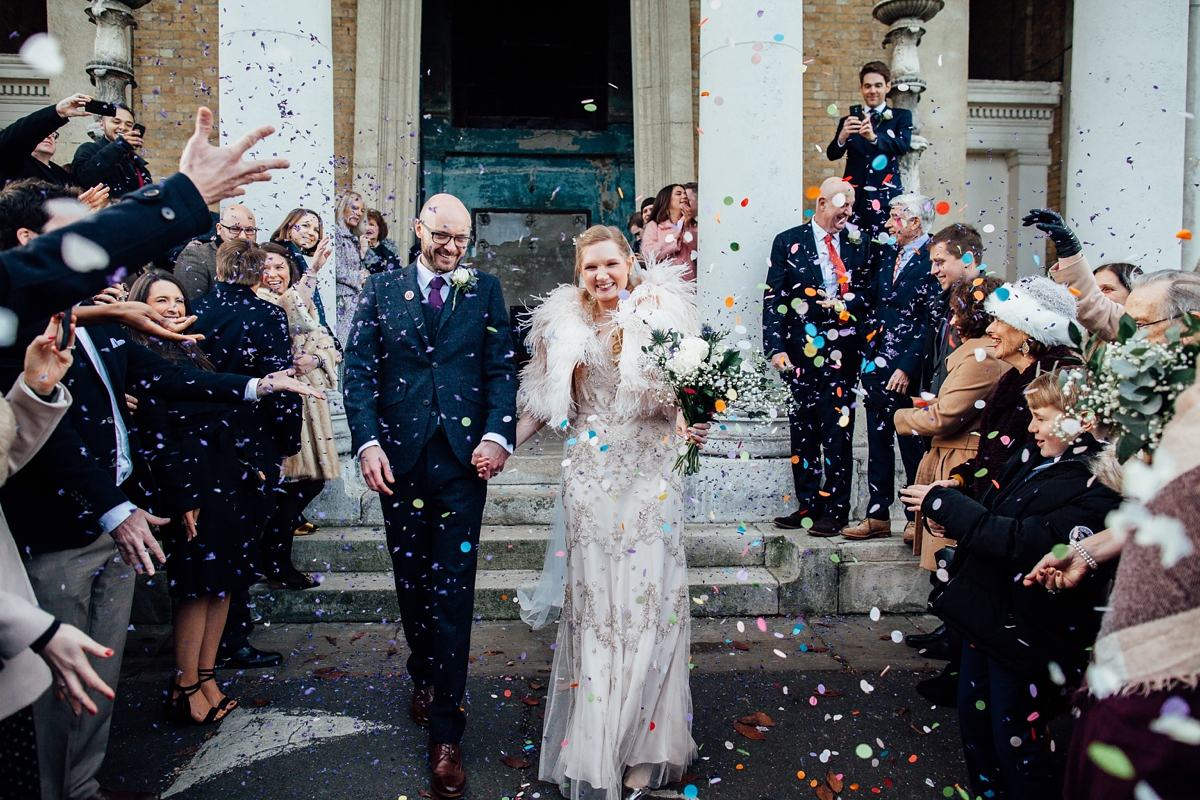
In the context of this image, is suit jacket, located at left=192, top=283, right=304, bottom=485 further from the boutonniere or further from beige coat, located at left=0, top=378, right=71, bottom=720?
beige coat, located at left=0, top=378, right=71, bottom=720

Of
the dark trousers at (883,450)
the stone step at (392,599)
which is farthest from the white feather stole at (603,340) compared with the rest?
the dark trousers at (883,450)

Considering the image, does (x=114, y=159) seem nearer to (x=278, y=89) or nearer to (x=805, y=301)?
(x=278, y=89)

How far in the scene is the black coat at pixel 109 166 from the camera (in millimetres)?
5555

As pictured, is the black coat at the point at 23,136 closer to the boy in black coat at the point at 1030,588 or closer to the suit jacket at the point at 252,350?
the suit jacket at the point at 252,350

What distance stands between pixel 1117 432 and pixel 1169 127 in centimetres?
662

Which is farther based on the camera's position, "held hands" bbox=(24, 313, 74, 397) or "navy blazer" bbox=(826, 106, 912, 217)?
"navy blazer" bbox=(826, 106, 912, 217)

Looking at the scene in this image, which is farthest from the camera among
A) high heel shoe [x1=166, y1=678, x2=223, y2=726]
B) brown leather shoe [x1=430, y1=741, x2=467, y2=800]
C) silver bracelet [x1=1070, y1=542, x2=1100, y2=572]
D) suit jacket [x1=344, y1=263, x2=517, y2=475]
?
high heel shoe [x1=166, y1=678, x2=223, y2=726]

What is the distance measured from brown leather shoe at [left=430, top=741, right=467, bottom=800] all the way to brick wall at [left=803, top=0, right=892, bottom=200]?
832cm

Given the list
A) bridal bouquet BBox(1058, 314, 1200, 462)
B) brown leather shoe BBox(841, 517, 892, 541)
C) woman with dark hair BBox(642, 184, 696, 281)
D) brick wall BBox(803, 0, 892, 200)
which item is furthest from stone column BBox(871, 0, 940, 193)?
bridal bouquet BBox(1058, 314, 1200, 462)

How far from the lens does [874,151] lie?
256 inches

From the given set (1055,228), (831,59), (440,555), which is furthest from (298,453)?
(831,59)

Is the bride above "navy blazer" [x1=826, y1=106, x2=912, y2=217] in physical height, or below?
below

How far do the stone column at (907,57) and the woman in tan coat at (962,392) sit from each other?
513cm

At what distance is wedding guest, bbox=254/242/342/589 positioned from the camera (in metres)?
5.02
